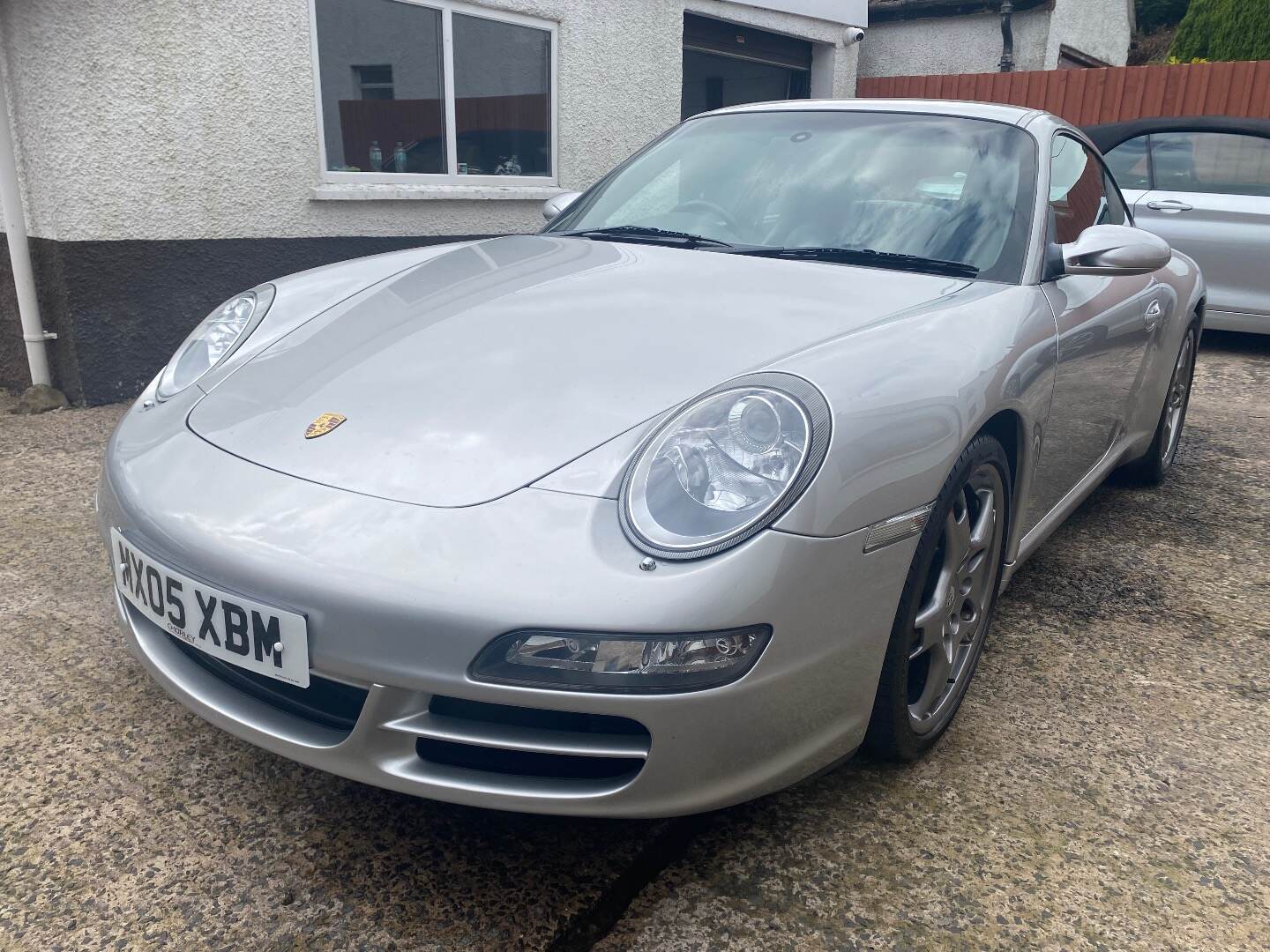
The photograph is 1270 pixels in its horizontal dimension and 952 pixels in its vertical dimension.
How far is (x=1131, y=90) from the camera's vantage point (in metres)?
9.52

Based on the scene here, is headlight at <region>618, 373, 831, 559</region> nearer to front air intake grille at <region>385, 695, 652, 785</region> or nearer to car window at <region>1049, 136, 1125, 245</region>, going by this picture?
front air intake grille at <region>385, 695, 652, 785</region>

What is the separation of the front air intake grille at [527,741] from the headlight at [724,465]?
28 cm

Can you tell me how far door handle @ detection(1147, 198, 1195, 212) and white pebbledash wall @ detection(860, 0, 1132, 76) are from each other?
5.96 metres

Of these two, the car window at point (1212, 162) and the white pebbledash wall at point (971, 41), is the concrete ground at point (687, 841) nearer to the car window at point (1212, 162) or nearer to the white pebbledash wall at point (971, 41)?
the car window at point (1212, 162)

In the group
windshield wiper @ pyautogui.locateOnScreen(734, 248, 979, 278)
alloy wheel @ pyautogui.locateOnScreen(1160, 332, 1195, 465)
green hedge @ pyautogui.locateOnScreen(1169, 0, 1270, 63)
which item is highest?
green hedge @ pyautogui.locateOnScreen(1169, 0, 1270, 63)

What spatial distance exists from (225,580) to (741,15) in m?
7.88

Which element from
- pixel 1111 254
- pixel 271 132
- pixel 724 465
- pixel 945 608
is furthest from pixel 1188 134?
pixel 724 465

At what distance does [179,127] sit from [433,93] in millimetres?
1701

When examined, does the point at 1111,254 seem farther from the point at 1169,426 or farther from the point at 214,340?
the point at 214,340

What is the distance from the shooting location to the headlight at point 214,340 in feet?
7.34

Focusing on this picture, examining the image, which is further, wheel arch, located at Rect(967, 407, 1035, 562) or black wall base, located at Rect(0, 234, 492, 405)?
black wall base, located at Rect(0, 234, 492, 405)

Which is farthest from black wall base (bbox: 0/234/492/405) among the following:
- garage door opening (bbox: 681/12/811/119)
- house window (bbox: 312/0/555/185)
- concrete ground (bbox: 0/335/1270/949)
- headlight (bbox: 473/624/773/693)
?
garage door opening (bbox: 681/12/811/119)

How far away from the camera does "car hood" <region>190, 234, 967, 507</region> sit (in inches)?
67.6

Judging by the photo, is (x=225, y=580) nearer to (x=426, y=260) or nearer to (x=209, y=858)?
(x=209, y=858)
